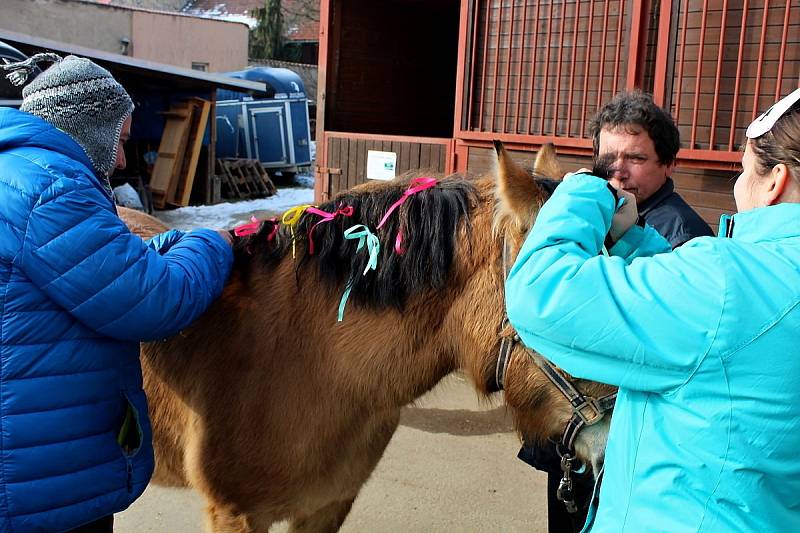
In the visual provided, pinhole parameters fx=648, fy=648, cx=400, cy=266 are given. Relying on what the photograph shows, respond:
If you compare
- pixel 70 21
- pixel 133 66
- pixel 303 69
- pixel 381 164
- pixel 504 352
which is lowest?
pixel 504 352

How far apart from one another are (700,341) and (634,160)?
53.2 inches

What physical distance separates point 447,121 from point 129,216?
249 inches

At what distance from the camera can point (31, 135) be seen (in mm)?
1481

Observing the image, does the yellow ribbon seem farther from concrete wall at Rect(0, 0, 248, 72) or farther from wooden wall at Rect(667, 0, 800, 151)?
concrete wall at Rect(0, 0, 248, 72)

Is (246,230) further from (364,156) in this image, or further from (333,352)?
(364,156)

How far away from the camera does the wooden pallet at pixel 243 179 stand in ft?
48.6

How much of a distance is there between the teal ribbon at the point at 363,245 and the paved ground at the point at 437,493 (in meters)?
1.18

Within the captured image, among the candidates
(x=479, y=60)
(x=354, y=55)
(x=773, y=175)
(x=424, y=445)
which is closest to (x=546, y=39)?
(x=479, y=60)

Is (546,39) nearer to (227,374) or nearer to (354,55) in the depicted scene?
(354,55)

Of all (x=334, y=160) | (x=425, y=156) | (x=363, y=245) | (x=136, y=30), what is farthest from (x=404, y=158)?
(x=136, y=30)

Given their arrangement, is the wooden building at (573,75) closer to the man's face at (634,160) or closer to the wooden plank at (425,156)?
the wooden plank at (425,156)

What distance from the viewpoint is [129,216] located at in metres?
2.92

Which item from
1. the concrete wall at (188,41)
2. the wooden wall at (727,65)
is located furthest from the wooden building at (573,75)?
the concrete wall at (188,41)

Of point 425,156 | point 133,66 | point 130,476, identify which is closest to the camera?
point 130,476
